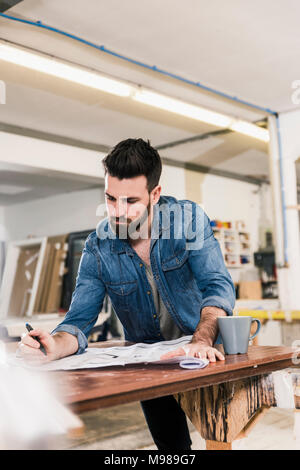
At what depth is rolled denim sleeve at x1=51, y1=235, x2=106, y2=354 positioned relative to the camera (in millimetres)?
1600

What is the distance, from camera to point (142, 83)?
15.6 feet

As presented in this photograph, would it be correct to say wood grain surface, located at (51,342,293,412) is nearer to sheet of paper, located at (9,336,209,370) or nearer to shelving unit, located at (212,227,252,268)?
sheet of paper, located at (9,336,209,370)

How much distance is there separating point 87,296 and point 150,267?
241mm

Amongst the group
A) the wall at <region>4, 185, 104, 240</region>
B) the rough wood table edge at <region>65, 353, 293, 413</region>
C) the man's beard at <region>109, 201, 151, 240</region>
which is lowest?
the rough wood table edge at <region>65, 353, 293, 413</region>

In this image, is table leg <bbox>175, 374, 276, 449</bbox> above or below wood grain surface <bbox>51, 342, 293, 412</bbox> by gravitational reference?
below

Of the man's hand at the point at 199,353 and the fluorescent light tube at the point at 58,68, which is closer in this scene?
the man's hand at the point at 199,353

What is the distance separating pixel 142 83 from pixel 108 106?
1.67ft

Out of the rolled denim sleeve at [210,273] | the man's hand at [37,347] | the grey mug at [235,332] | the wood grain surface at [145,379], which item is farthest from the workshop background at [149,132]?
the man's hand at [37,347]

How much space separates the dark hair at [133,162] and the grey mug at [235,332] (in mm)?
513

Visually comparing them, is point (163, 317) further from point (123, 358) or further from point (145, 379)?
point (145, 379)

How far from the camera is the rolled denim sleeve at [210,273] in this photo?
1518 millimetres

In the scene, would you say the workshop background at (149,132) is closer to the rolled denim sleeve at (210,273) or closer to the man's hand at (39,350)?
the rolled denim sleeve at (210,273)

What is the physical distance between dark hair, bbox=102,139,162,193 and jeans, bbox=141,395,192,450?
0.74 metres

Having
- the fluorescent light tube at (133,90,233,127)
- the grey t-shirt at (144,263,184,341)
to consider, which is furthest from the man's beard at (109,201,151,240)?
the fluorescent light tube at (133,90,233,127)
